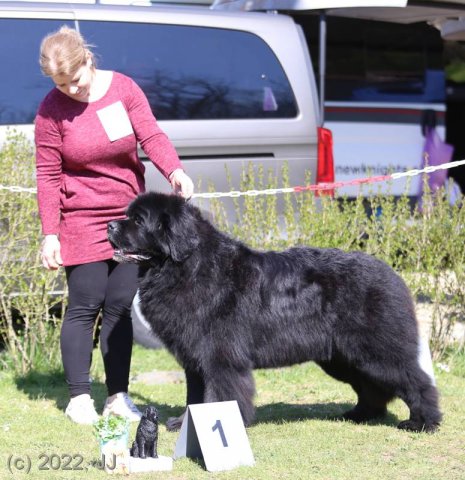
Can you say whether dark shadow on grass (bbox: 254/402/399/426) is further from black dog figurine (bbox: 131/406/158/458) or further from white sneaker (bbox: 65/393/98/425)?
black dog figurine (bbox: 131/406/158/458)

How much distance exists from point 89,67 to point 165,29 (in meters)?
2.19

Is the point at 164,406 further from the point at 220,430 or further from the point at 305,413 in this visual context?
the point at 220,430

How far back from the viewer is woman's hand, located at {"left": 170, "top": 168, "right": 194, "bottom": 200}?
442 cm

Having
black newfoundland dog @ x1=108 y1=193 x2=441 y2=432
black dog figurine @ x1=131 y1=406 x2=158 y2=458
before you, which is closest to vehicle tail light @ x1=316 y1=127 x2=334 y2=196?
black newfoundland dog @ x1=108 y1=193 x2=441 y2=432

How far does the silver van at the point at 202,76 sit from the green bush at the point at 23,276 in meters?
0.53

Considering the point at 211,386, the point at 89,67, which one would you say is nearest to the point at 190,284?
the point at 211,386

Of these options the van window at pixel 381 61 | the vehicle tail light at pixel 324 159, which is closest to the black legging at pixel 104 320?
the vehicle tail light at pixel 324 159

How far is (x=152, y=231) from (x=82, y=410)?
1.17 metres

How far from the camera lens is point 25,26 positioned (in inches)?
239

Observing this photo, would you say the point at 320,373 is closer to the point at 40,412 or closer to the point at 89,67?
the point at 40,412

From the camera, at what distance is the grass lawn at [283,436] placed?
12.9 ft

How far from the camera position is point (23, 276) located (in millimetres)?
5547

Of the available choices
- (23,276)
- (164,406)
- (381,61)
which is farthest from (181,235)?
(381,61)

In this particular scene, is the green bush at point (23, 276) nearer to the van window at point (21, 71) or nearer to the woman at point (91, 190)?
the van window at point (21, 71)
